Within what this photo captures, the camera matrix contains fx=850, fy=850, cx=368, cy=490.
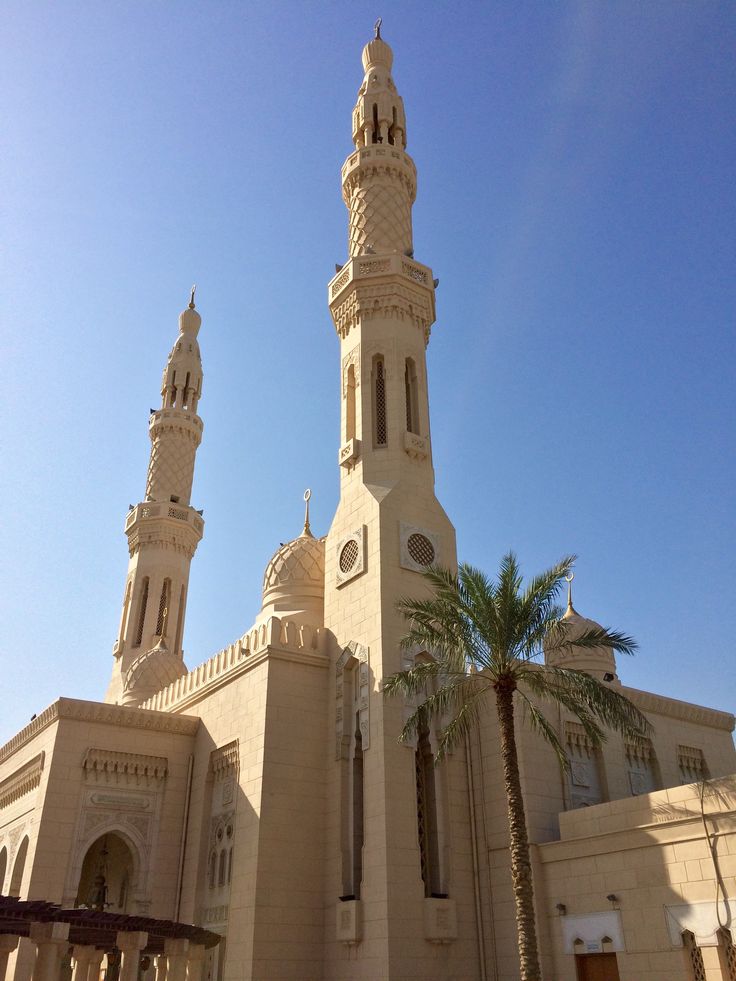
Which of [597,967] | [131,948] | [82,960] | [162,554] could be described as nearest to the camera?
[131,948]

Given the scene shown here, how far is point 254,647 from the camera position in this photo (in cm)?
1973

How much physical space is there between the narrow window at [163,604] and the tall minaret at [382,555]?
488 inches

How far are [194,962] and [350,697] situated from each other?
6.36 m

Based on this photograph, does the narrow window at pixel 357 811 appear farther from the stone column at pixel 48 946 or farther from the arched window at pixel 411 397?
the stone column at pixel 48 946

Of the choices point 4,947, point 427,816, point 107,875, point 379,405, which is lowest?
point 4,947

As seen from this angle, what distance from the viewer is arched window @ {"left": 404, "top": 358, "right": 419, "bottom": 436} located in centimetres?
2162

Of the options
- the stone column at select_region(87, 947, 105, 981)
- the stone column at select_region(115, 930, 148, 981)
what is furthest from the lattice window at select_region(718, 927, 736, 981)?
the stone column at select_region(87, 947, 105, 981)

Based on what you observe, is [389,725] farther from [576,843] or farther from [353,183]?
[353,183]

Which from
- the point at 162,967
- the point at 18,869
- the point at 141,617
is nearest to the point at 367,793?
the point at 162,967

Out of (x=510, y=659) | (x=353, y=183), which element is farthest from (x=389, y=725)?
(x=353, y=183)

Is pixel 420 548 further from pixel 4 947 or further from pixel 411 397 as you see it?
pixel 4 947

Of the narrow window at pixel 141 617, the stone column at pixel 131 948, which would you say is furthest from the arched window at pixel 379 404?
the narrow window at pixel 141 617

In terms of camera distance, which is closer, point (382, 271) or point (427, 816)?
point (427, 816)

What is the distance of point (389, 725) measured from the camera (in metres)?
17.0
